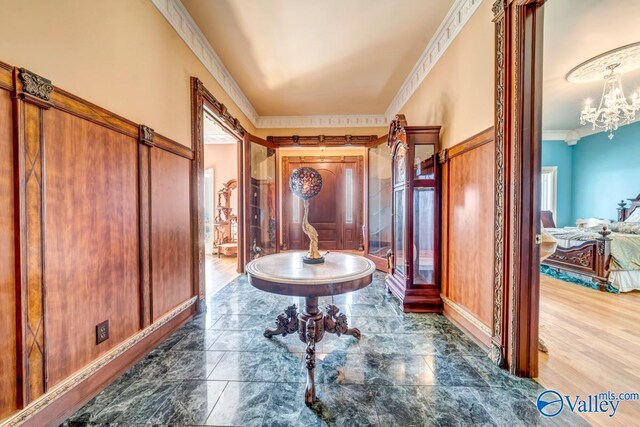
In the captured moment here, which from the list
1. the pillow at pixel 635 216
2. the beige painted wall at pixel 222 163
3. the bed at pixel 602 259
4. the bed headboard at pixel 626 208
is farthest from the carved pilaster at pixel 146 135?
the bed headboard at pixel 626 208

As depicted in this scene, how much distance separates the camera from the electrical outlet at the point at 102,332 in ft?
4.63

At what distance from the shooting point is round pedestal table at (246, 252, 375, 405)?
4.35 feet

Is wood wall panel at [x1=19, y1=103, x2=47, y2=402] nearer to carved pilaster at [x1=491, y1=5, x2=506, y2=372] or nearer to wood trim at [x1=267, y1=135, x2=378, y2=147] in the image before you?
carved pilaster at [x1=491, y1=5, x2=506, y2=372]

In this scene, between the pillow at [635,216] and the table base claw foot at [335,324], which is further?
the pillow at [635,216]

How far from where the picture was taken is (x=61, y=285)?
48.0 inches

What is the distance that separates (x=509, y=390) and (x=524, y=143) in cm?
152

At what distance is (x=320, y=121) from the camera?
4.57 m

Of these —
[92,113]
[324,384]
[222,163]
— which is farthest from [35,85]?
[222,163]

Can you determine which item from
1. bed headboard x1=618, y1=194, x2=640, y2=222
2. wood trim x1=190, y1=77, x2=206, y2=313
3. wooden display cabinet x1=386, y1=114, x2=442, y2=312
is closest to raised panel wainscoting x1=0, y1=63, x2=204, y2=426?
wood trim x1=190, y1=77, x2=206, y2=313

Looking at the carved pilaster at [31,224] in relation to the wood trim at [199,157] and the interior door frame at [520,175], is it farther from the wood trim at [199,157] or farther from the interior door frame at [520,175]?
the interior door frame at [520,175]

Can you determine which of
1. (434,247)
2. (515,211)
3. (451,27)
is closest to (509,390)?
(515,211)

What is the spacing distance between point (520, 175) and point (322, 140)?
3.46m

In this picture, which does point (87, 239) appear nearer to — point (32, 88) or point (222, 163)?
point (32, 88)

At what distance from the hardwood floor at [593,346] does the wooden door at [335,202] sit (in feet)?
11.8
